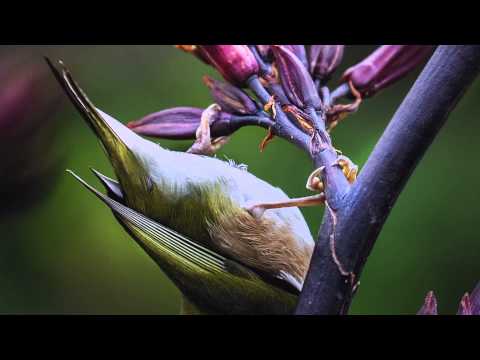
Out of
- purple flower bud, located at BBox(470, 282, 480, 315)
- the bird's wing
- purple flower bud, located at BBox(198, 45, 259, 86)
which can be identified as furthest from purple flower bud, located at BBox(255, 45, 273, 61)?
purple flower bud, located at BBox(470, 282, 480, 315)

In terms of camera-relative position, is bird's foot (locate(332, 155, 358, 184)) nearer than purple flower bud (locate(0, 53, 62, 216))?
Yes

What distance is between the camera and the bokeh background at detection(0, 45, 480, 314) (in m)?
0.81

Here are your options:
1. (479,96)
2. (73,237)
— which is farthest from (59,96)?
(479,96)

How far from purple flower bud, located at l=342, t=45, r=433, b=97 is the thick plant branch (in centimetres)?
18

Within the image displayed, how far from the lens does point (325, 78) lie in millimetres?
690

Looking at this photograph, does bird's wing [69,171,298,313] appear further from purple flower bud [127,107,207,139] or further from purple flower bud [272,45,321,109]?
purple flower bud [272,45,321,109]

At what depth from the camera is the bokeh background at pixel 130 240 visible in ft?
2.67

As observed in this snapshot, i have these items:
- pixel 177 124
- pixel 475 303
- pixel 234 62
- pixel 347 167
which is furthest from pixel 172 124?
pixel 475 303

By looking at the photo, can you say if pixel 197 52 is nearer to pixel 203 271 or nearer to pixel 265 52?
pixel 265 52

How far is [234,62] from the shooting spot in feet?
2.23

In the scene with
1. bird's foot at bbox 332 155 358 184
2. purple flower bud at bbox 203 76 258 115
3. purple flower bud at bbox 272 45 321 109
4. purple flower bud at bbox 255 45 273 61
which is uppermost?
purple flower bud at bbox 255 45 273 61

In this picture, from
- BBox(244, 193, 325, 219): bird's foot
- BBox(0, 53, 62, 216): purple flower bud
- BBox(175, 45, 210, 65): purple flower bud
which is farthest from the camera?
Result: BBox(0, 53, 62, 216): purple flower bud

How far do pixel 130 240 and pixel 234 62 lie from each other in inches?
12.1
